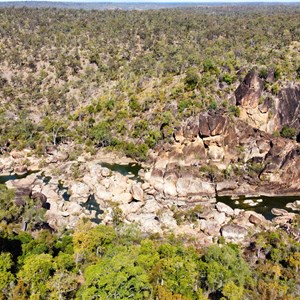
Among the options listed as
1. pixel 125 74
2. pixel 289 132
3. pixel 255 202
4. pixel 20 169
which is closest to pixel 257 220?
pixel 255 202

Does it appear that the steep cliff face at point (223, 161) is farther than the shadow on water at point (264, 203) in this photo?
Yes

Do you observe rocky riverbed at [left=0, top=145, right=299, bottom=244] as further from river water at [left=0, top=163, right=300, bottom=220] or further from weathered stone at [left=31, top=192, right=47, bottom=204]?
river water at [left=0, top=163, right=300, bottom=220]

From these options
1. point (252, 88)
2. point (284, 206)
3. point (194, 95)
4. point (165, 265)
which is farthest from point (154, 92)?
point (165, 265)

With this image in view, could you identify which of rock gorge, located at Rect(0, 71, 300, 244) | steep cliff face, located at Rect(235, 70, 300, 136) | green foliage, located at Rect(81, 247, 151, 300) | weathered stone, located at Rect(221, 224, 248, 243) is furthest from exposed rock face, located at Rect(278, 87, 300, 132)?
green foliage, located at Rect(81, 247, 151, 300)

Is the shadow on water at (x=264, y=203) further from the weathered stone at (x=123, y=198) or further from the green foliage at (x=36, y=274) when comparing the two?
the green foliage at (x=36, y=274)

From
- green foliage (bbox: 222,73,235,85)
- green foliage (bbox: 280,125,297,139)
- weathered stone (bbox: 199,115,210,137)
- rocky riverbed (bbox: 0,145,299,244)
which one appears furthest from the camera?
green foliage (bbox: 222,73,235,85)

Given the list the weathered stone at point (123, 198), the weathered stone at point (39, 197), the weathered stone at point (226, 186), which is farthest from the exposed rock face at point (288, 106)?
the weathered stone at point (39, 197)

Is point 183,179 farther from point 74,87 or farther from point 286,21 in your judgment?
point 286,21
